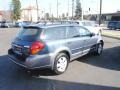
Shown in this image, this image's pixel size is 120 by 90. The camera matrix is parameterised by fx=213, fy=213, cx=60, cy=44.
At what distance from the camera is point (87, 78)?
6973 millimetres

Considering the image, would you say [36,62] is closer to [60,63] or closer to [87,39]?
[60,63]

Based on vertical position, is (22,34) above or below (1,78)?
above

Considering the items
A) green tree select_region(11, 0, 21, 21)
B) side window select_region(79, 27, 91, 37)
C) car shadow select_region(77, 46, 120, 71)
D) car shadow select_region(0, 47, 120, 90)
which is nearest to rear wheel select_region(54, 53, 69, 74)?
car shadow select_region(0, 47, 120, 90)

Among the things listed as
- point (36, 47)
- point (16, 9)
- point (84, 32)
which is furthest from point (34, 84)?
point (16, 9)

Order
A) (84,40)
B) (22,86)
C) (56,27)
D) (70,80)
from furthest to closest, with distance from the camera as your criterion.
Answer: (84,40) < (56,27) < (70,80) < (22,86)

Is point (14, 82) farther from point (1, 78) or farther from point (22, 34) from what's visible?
point (22, 34)

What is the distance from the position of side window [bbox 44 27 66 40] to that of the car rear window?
0.30 metres

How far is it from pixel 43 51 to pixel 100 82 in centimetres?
203

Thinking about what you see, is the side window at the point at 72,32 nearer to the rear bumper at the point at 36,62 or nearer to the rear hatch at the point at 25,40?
the rear hatch at the point at 25,40

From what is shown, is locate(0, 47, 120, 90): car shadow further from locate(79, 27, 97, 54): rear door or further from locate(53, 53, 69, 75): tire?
locate(79, 27, 97, 54): rear door

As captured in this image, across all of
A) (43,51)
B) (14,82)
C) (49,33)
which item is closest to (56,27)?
(49,33)

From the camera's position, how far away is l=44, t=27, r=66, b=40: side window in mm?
7116

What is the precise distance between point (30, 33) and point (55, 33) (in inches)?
33.9

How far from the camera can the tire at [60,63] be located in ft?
23.7
